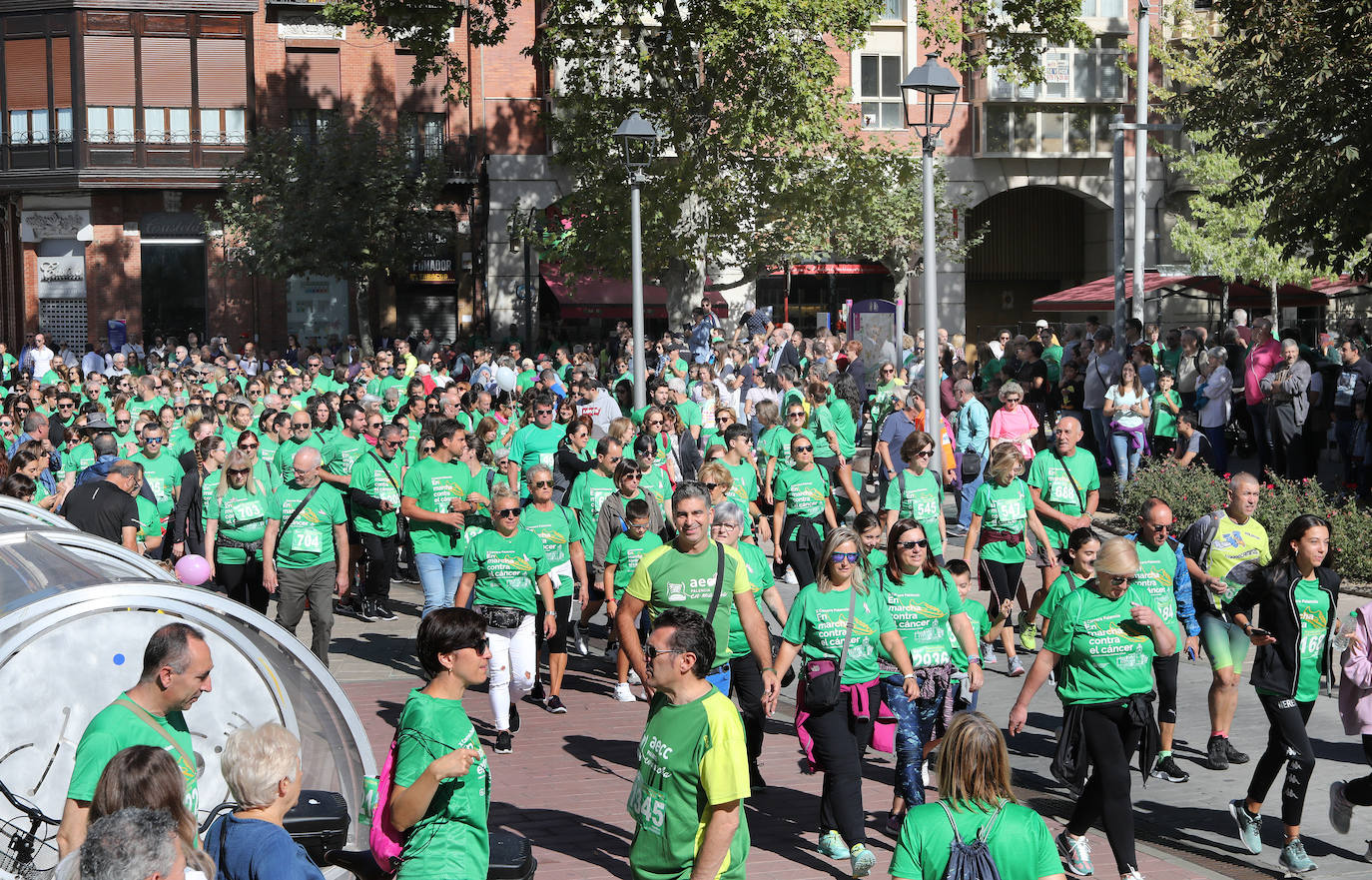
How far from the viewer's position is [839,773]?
7.65m

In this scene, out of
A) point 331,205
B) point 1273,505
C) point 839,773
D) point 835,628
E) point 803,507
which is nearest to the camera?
point 839,773

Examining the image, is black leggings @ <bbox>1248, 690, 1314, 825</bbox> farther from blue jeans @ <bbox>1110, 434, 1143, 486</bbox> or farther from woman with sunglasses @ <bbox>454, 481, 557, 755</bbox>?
blue jeans @ <bbox>1110, 434, 1143, 486</bbox>

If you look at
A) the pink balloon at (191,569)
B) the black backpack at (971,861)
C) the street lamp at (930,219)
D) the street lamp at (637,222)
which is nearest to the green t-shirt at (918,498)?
the street lamp at (930,219)

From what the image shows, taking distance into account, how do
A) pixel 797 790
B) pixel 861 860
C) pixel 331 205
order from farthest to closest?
1. pixel 331 205
2. pixel 797 790
3. pixel 861 860

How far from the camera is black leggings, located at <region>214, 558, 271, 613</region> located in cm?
1168

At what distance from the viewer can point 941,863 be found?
4633mm

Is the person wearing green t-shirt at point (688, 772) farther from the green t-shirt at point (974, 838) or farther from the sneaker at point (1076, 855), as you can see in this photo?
the sneaker at point (1076, 855)

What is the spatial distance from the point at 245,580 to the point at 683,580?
4.88 m

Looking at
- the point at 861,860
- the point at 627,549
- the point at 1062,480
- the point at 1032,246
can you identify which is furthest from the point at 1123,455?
the point at 1032,246

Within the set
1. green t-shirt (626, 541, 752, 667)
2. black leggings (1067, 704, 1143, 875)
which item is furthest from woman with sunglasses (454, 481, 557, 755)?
black leggings (1067, 704, 1143, 875)

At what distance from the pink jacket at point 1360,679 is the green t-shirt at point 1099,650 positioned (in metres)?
1.01

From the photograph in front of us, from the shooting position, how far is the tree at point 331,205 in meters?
36.2

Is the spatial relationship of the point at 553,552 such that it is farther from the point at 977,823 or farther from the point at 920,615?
the point at 977,823

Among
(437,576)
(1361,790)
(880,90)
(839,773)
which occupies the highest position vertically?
(880,90)
